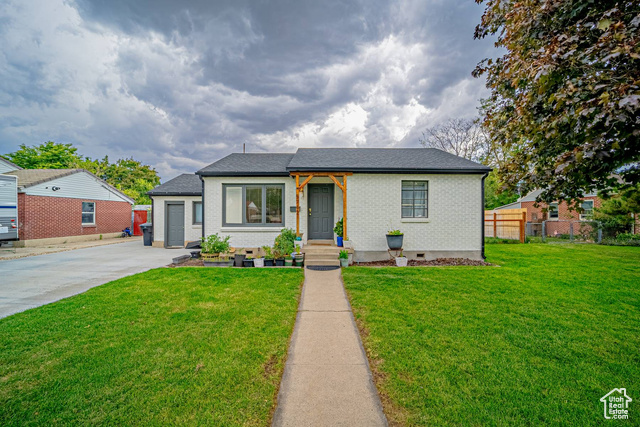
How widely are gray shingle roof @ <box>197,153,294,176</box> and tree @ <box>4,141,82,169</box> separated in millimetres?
27826

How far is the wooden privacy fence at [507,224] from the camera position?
47.4ft

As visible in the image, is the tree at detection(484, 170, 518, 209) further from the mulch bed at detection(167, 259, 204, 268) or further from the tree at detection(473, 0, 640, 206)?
the mulch bed at detection(167, 259, 204, 268)

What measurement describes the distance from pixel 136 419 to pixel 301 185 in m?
7.12

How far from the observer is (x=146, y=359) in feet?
9.59

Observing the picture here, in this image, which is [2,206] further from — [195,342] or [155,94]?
[195,342]

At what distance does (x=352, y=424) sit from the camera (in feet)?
6.77

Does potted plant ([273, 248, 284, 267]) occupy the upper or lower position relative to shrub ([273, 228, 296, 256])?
lower

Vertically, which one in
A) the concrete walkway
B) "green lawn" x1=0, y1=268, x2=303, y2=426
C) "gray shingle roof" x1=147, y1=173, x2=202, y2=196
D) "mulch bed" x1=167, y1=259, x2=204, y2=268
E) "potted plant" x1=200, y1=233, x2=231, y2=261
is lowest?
the concrete walkway

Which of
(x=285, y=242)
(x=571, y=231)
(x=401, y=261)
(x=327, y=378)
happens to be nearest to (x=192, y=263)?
(x=285, y=242)

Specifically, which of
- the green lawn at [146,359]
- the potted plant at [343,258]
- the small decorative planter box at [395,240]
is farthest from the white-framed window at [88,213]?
the small decorative planter box at [395,240]

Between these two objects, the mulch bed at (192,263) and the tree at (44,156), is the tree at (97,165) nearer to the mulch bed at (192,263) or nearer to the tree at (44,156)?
the tree at (44,156)

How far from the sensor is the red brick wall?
41.6 feet

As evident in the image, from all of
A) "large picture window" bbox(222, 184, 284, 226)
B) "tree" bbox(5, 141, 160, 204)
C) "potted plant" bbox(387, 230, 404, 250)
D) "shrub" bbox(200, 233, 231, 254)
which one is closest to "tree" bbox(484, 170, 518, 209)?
"potted plant" bbox(387, 230, 404, 250)

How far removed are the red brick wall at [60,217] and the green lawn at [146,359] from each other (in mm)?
12370
